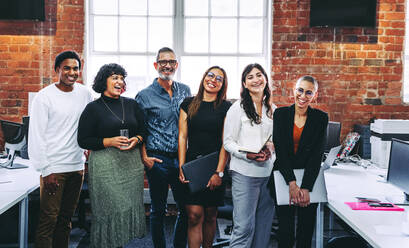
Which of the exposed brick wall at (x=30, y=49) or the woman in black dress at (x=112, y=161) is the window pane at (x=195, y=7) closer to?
the exposed brick wall at (x=30, y=49)

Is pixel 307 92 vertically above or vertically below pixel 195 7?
below

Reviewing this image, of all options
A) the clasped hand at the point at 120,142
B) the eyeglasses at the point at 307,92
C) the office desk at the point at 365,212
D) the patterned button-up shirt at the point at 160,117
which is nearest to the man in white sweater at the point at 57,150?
the clasped hand at the point at 120,142

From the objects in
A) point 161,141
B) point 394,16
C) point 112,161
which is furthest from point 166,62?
point 394,16

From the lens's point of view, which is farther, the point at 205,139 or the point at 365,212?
the point at 205,139

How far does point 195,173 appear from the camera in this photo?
2.49 metres

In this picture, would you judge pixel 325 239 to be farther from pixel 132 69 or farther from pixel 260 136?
pixel 132 69

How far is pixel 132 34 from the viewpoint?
450cm

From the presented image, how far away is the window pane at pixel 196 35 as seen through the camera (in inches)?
177

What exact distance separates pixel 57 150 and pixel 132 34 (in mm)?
2391

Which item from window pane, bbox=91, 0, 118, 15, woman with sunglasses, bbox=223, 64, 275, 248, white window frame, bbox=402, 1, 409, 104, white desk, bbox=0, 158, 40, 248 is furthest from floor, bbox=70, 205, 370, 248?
window pane, bbox=91, 0, 118, 15

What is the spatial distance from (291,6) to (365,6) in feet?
2.72

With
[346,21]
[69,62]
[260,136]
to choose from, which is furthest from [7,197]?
[346,21]

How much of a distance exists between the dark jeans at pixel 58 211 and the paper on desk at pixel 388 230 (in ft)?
6.23

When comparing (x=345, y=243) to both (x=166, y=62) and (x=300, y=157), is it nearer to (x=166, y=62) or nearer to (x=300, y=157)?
(x=300, y=157)
